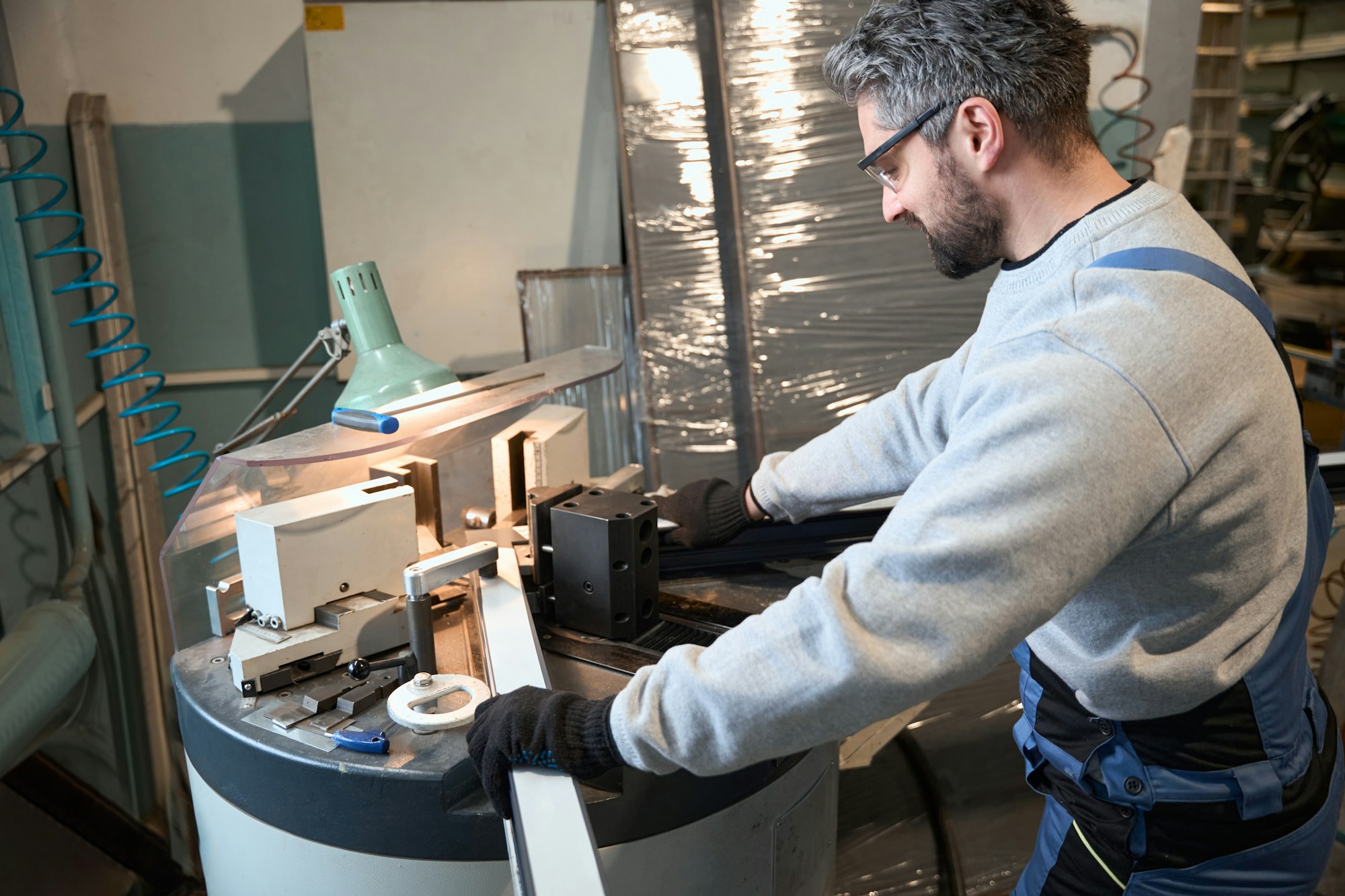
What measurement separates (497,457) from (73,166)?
1.69 m

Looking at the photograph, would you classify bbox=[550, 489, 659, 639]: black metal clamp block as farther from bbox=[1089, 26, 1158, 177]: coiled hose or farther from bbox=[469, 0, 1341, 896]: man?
bbox=[1089, 26, 1158, 177]: coiled hose

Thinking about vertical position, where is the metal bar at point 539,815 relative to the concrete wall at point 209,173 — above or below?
below

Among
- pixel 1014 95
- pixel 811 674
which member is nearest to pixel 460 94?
pixel 1014 95

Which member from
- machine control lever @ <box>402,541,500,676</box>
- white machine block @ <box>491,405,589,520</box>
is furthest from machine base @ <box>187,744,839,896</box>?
white machine block @ <box>491,405,589,520</box>

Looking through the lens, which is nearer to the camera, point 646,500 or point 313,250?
point 646,500

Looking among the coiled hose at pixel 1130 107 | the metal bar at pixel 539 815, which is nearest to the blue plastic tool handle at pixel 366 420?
the metal bar at pixel 539 815

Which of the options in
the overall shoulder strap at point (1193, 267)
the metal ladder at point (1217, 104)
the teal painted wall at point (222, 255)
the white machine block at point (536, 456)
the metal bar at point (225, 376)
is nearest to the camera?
the overall shoulder strap at point (1193, 267)

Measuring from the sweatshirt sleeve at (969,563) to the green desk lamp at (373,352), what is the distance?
684mm

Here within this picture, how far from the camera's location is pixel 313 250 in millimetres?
2686

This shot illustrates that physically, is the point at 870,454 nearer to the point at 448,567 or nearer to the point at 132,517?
the point at 448,567

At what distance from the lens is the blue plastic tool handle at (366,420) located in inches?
47.3

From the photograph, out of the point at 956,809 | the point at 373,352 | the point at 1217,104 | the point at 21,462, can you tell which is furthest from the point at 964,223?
the point at 1217,104

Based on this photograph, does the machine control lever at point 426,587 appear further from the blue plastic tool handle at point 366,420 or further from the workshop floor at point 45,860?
the workshop floor at point 45,860

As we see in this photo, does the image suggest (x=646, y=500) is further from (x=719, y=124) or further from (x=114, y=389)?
(x=114, y=389)
